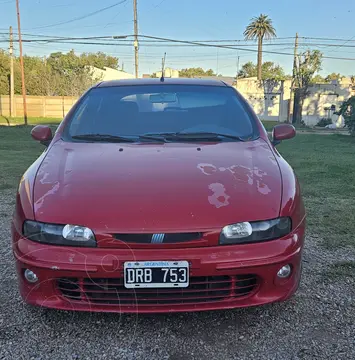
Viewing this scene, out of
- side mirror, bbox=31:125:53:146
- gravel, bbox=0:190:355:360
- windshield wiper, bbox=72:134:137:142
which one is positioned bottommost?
gravel, bbox=0:190:355:360

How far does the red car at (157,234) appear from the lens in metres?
1.94

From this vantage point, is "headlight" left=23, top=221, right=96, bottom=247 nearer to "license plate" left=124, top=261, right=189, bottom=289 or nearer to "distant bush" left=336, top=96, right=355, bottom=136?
"license plate" left=124, top=261, right=189, bottom=289

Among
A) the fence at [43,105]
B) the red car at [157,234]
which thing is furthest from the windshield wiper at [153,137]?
the fence at [43,105]

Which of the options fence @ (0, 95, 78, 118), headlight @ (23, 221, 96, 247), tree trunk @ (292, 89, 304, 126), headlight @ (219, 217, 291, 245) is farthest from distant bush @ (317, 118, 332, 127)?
headlight @ (23, 221, 96, 247)

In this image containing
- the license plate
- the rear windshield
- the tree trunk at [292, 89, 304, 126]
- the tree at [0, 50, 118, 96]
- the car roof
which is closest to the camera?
the license plate

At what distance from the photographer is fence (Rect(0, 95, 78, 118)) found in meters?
32.9

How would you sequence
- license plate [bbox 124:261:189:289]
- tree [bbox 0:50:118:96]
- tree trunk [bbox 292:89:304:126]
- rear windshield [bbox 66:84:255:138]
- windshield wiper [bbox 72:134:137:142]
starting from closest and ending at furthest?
license plate [bbox 124:261:189:289]
windshield wiper [bbox 72:134:137:142]
rear windshield [bbox 66:84:255:138]
tree trunk [bbox 292:89:304:126]
tree [bbox 0:50:118:96]

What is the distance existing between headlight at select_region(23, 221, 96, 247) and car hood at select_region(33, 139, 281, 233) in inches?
1.2

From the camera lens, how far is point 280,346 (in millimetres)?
2041

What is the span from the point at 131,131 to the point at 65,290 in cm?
131

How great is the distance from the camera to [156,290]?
200 cm

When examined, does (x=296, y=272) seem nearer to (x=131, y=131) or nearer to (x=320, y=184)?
(x=131, y=131)

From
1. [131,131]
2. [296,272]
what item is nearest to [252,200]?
[296,272]

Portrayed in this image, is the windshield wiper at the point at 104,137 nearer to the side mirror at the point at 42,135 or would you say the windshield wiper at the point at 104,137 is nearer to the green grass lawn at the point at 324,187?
the side mirror at the point at 42,135
